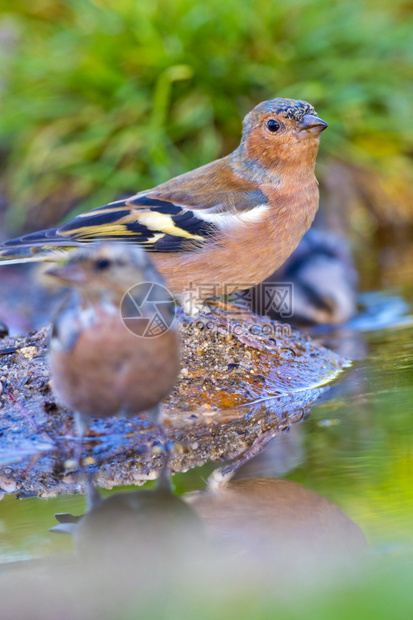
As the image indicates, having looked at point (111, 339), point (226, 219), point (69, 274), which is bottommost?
point (111, 339)

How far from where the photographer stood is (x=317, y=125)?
165 inches

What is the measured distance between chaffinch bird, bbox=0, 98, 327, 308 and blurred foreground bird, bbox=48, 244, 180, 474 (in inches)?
49.2

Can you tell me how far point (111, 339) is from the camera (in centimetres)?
275

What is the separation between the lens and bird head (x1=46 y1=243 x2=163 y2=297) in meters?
2.76

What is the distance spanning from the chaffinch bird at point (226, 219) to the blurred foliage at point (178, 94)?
11.4 ft

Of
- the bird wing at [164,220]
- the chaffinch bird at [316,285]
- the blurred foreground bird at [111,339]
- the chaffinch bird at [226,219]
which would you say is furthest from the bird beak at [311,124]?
the chaffinch bird at [316,285]

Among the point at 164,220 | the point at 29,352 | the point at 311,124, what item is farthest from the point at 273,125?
the point at 29,352

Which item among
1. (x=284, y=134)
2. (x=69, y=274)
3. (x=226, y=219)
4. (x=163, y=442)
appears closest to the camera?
(x=69, y=274)

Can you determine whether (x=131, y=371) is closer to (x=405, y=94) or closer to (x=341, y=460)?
(x=341, y=460)

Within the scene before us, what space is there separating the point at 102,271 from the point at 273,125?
1897 mm

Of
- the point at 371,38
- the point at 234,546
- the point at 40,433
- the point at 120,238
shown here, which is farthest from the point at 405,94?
the point at 234,546

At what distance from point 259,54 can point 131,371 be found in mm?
6366

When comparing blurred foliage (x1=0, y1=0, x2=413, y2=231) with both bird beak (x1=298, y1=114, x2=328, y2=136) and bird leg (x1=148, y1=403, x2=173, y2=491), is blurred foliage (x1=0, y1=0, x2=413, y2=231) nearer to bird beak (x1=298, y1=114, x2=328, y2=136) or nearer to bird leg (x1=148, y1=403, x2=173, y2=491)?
bird beak (x1=298, y1=114, x2=328, y2=136)

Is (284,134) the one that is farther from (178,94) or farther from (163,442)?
(178,94)
